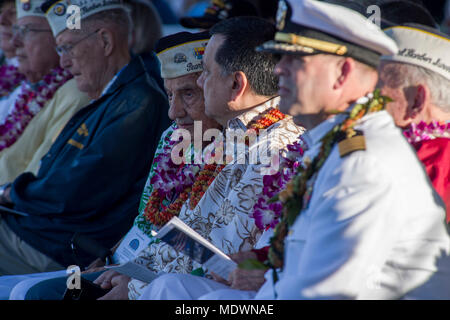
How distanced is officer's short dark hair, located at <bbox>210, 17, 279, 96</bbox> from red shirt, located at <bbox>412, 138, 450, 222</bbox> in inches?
33.3

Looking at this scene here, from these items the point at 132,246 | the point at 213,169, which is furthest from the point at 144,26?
the point at 213,169

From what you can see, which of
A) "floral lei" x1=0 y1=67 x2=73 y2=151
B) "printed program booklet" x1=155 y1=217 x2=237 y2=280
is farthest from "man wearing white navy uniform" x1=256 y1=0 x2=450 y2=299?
"floral lei" x1=0 y1=67 x2=73 y2=151

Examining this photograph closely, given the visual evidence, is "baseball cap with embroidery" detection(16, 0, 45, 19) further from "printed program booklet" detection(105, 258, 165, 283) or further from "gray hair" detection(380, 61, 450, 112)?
"gray hair" detection(380, 61, 450, 112)

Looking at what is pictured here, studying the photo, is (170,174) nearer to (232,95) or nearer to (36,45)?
(232,95)

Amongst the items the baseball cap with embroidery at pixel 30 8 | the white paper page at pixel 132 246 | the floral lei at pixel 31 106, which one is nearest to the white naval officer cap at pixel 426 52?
the white paper page at pixel 132 246

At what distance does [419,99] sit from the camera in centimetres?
300

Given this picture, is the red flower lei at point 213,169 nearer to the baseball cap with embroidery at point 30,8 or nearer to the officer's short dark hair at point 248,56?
the officer's short dark hair at point 248,56

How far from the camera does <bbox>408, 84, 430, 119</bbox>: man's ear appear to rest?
9.84 feet

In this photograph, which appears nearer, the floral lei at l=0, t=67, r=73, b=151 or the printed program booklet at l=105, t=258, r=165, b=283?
the printed program booklet at l=105, t=258, r=165, b=283

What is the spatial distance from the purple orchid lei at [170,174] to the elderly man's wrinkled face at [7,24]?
3245 mm

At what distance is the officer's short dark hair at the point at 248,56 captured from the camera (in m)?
3.40

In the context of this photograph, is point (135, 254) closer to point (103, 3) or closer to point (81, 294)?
point (81, 294)

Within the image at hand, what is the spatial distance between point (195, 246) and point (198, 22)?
11.2 feet

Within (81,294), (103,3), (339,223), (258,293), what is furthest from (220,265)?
(103,3)
